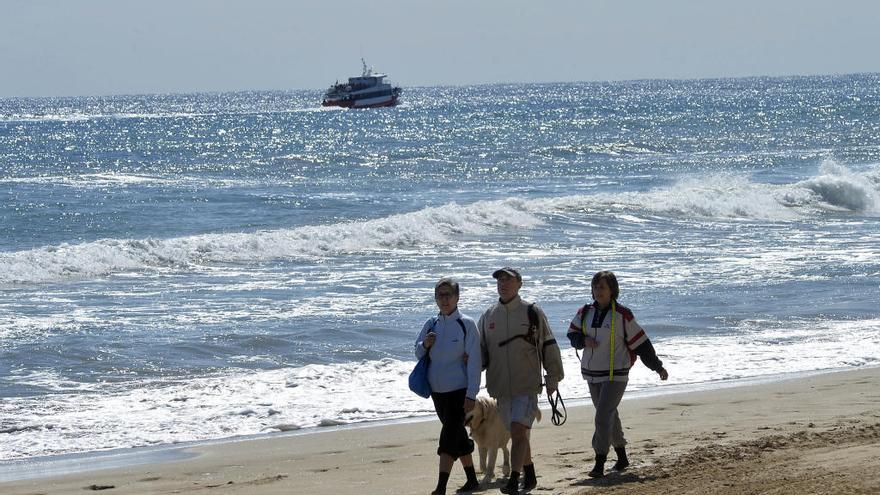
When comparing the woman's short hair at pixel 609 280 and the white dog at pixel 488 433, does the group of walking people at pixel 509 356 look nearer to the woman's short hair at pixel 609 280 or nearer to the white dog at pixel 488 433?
the woman's short hair at pixel 609 280

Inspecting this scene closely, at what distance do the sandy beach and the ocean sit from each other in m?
0.86

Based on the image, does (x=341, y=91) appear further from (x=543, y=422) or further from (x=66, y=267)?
(x=543, y=422)

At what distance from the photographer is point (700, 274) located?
58.6 feet

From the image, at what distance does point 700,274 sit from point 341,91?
3562 inches

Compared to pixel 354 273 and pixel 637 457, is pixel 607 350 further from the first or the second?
pixel 354 273

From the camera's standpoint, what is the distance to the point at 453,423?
6762 millimetres

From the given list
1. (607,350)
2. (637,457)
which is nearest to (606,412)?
(607,350)

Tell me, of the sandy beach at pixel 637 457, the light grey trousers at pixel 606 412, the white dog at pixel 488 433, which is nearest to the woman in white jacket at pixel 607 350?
the light grey trousers at pixel 606 412

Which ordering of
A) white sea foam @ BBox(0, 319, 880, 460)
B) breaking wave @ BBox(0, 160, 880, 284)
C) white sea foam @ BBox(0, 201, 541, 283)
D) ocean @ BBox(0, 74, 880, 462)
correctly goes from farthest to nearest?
breaking wave @ BBox(0, 160, 880, 284) → white sea foam @ BBox(0, 201, 541, 283) → ocean @ BBox(0, 74, 880, 462) → white sea foam @ BBox(0, 319, 880, 460)

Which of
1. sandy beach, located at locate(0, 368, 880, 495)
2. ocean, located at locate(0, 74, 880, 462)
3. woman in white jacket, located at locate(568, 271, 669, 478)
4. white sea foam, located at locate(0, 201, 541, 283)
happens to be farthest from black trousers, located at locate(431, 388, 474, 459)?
white sea foam, located at locate(0, 201, 541, 283)

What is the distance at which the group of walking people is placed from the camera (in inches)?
263

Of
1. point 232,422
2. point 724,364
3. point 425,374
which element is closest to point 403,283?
point 724,364

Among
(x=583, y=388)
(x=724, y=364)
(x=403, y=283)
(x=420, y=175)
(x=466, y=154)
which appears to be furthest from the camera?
(x=466, y=154)

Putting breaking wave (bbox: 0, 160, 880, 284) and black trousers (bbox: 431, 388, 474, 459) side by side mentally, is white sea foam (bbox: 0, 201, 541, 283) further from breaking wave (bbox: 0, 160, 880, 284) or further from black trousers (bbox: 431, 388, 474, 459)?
black trousers (bbox: 431, 388, 474, 459)
